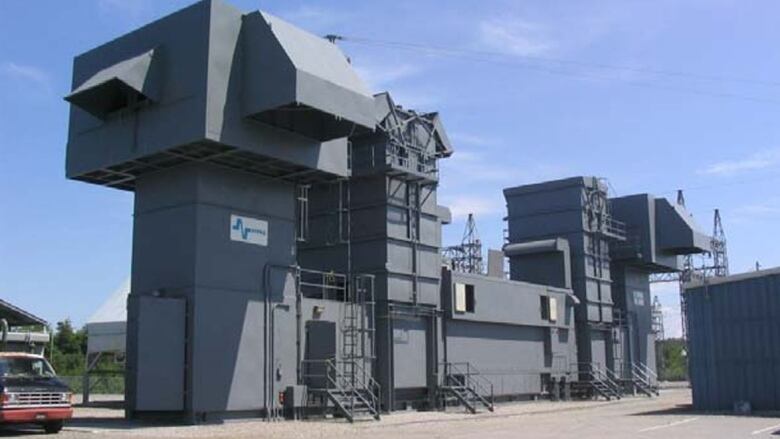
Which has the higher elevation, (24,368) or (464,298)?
(464,298)

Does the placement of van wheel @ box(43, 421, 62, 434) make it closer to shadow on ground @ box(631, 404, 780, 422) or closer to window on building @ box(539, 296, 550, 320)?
shadow on ground @ box(631, 404, 780, 422)

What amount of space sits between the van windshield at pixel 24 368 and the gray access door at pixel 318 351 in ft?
28.5

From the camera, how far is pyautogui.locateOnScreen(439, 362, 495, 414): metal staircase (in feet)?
113

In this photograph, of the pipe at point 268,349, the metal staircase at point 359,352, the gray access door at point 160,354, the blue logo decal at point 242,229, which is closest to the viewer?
the gray access door at point 160,354

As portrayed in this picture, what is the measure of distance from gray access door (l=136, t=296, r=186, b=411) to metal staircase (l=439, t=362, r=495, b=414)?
12407 millimetres

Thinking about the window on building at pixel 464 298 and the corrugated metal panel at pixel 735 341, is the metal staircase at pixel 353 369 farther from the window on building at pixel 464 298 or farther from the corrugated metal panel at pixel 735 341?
the corrugated metal panel at pixel 735 341

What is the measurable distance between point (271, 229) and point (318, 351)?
4350 mm

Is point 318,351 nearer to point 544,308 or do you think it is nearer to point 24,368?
point 24,368

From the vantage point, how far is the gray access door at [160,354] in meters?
24.4

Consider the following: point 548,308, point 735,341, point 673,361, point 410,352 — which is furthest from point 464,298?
point 673,361

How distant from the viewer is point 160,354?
24.8m

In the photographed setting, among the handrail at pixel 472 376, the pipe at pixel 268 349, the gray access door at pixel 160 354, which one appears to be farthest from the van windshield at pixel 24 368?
the handrail at pixel 472 376

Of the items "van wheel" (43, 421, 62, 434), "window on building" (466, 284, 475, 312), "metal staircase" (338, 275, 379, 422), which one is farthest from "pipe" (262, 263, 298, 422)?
"window on building" (466, 284, 475, 312)

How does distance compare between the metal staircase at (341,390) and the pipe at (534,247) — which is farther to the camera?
the pipe at (534,247)
